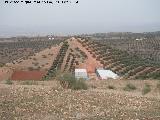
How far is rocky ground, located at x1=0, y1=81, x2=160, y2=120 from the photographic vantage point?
743 inches

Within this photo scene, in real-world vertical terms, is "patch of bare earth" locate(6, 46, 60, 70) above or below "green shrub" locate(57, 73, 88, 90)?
below

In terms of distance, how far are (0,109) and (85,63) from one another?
5009 cm

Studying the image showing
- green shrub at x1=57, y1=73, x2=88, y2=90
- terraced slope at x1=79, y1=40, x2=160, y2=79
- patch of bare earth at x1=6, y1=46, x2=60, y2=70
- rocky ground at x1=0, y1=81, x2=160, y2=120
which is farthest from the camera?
patch of bare earth at x1=6, y1=46, x2=60, y2=70

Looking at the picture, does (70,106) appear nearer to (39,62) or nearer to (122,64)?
(122,64)

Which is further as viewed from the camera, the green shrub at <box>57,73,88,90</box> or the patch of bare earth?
the patch of bare earth

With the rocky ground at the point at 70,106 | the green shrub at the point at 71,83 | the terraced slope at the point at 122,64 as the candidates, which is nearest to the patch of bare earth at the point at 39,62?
the terraced slope at the point at 122,64

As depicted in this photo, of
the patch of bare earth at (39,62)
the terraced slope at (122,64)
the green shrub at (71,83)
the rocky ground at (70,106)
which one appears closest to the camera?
the rocky ground at (70,106)

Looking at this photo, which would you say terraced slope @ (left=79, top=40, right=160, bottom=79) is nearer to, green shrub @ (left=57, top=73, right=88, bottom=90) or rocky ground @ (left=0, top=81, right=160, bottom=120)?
green shrub @ (left=57, top=73, right=88, bottom=90)

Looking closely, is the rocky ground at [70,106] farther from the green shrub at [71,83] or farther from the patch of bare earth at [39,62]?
the patch of bare earth at [39,62]

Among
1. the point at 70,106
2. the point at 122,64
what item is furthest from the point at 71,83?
the point at 122,64

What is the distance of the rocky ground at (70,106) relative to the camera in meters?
18.9

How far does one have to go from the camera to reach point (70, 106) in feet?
68.4

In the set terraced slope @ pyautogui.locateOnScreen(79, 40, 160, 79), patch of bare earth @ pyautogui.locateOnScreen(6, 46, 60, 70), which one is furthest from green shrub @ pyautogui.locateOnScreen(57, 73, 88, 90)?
patch of bare earth @ pyautogui.locateOnScreen(6, 46, 60, 70)

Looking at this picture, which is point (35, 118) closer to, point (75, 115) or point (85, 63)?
point (75, 115)
